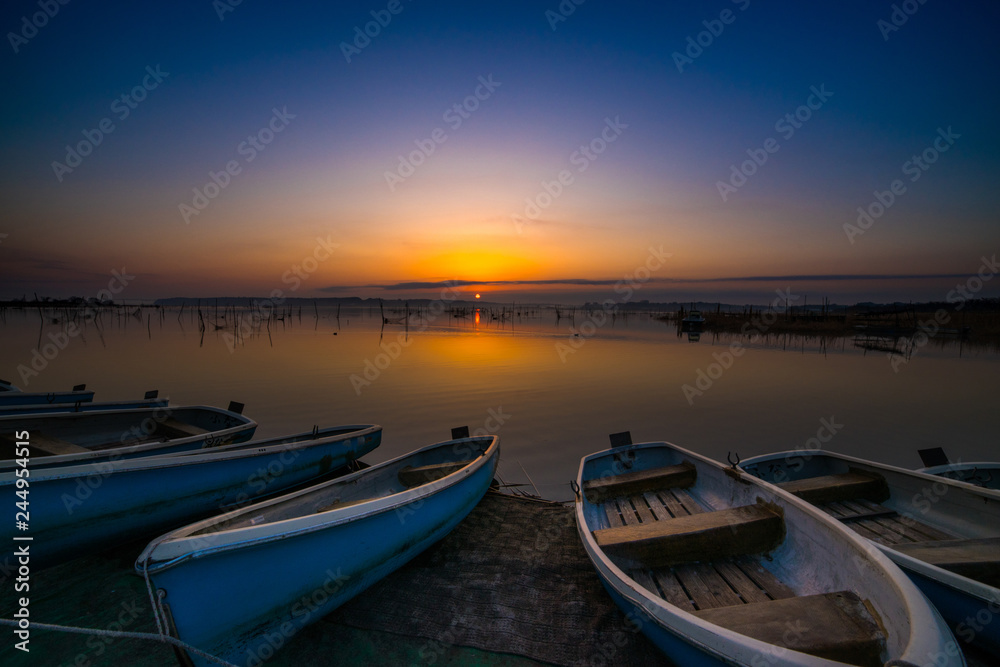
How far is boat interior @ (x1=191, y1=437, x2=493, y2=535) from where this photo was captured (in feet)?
13.1

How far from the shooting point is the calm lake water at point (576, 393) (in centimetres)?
1022

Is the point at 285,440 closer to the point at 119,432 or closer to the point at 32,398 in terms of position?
the point at 119,432

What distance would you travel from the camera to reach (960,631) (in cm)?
325

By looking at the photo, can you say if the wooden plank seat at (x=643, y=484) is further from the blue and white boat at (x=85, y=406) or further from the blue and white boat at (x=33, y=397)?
the blue and white boat at (x=33, y=397)

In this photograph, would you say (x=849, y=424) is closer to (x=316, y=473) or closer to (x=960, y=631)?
(x=960, y=631)

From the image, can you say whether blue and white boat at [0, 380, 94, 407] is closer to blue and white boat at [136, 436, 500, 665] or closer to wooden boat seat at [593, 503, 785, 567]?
blue and white boat at [136, 436, 500, 665]

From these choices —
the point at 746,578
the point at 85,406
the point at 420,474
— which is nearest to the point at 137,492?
the point at 420,474

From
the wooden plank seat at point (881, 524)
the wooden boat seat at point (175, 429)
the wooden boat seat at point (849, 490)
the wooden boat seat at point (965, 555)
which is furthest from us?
the wooden boat seat at point (175, 429)

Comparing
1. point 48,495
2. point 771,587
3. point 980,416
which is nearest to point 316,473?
point 48,495

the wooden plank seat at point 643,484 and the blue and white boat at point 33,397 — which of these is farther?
the blue and white boat at point 33,397

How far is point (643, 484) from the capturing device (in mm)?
6016

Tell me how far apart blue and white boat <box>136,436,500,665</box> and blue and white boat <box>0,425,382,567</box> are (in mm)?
1610

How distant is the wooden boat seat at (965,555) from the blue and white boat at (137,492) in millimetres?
7292

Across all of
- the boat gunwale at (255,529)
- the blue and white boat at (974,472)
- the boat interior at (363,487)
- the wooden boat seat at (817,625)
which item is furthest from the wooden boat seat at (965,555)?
the boat interior at (363,487)
